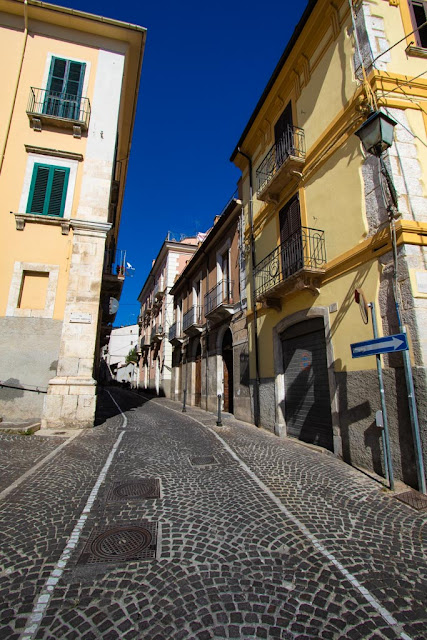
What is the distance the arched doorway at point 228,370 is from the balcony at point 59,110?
365 inches

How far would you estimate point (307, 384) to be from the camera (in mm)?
7863

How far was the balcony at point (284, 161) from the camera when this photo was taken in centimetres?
832

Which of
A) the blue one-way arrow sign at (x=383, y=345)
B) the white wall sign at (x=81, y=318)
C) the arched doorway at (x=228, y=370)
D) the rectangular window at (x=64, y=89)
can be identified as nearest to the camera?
the blue one-way arrow sign at (x=383, y=345)

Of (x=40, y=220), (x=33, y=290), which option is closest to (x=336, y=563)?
(x=33, y=290)

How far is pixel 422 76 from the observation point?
6.30 m

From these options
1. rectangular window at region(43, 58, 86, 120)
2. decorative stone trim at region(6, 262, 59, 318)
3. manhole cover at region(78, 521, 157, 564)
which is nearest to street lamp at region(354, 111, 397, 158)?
manhole cover at region(78, 521, 157, 564)

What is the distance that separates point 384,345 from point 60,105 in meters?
12.0

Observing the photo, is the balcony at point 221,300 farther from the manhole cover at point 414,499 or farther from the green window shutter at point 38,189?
the manhole cover at point 414,499

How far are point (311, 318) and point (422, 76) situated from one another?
17.8ft

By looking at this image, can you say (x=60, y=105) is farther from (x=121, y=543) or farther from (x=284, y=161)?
(x=121, y=543)

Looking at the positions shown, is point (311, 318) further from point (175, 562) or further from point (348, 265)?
point (175, 562)

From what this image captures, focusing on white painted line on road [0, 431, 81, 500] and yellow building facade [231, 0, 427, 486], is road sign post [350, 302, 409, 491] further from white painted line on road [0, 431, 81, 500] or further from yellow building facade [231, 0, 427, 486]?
white painted line on road [0, 431, 81, 500]

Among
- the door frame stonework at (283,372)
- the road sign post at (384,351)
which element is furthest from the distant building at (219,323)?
the road sign post at (384,351)

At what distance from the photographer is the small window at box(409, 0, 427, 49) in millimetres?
6754
